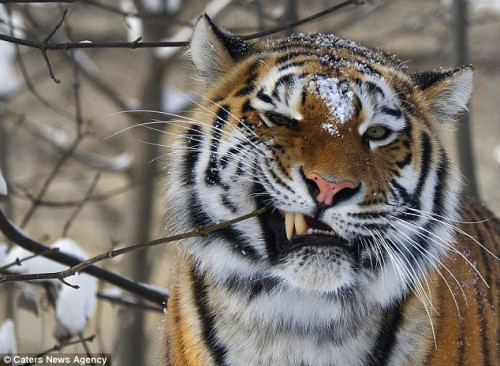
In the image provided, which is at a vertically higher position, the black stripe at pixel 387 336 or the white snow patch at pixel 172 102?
the white snow patch at pixel 172 102

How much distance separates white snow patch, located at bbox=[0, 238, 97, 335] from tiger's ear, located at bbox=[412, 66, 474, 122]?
5.15 ft

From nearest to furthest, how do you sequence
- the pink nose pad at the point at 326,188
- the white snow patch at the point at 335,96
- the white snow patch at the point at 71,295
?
the pink nose pad at the point at 326,188, the white snow patch at the point at 335,96, the white snow patch at the point at 71,295

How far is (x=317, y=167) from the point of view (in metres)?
2.37

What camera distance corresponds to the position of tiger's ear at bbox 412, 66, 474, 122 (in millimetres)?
3010

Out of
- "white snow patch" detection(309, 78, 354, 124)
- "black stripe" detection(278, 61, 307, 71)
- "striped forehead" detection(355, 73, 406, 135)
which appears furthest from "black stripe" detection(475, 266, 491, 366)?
"black stripe" detection(278, 61, 307, 71)

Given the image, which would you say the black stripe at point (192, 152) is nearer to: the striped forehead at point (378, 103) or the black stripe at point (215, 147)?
the black stripe at point (215, 147)

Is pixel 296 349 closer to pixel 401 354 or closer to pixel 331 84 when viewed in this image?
pixel 401 354

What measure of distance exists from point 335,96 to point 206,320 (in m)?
0.94

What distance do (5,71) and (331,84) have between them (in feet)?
20.8

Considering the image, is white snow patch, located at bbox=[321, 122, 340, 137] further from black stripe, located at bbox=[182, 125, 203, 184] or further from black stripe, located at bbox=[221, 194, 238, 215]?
black stripe, located at bbox=[182, 125, 203, 184]

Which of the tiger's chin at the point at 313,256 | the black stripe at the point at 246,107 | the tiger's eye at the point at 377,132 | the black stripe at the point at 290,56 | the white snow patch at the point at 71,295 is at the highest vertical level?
the black stripe at the point at 290,56

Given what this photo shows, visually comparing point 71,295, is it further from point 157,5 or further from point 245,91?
point 157,5

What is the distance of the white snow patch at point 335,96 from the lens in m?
→ 2.53

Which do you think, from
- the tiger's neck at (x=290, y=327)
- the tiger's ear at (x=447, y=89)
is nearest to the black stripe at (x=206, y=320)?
the tiger's neck at (x=290, y=327)
